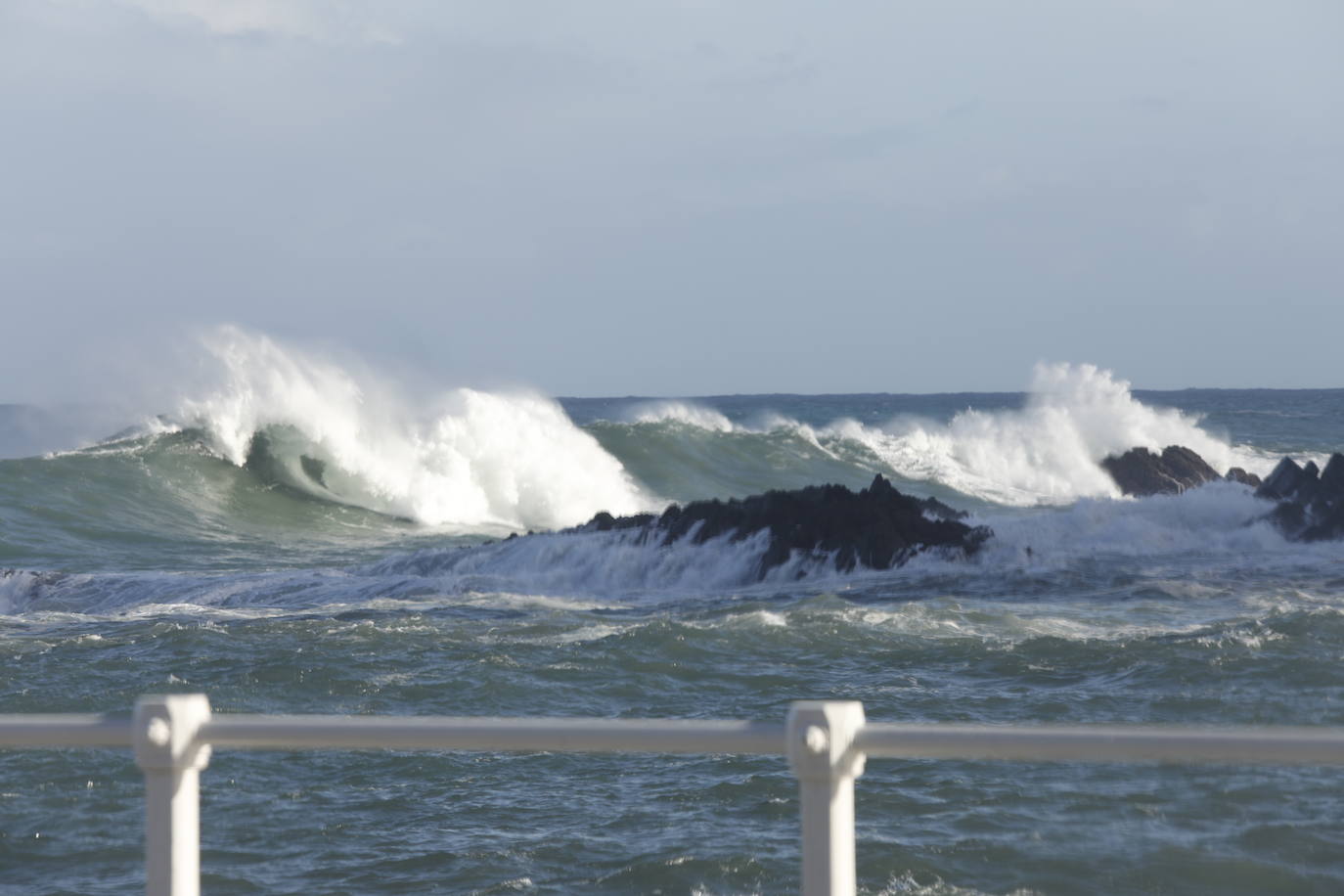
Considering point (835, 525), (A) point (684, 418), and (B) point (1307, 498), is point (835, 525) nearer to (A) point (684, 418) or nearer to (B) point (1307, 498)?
(B) point (1307, 498)

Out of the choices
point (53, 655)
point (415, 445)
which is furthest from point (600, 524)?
point (415, 445)

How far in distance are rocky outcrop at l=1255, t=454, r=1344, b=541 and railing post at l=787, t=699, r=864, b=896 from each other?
46.6 ft

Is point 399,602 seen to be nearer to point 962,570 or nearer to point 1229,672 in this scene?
point 962,570

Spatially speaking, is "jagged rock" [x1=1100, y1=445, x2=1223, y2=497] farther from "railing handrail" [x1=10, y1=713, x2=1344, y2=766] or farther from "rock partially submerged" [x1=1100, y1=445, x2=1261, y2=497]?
"railing handrail" [x1=10, y1=713, x2=1344, y2=766]

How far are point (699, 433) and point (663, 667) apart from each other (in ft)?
97.0

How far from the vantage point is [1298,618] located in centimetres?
987

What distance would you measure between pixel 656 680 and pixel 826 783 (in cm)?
678

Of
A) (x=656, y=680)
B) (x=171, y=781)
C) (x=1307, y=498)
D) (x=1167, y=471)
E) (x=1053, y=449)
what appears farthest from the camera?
(x=1053, y=449)

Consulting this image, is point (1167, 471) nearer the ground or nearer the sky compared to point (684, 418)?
nearer the ground

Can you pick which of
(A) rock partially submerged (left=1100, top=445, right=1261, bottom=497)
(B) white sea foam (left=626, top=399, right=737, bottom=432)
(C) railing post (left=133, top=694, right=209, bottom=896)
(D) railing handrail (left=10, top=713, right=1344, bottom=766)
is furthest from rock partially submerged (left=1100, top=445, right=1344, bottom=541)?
(B) white sea foam (left=626, top=399, right=737, bottom=432)

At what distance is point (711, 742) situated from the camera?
2.20m

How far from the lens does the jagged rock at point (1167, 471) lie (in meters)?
26.0

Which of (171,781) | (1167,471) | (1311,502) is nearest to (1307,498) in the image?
(1311,502)

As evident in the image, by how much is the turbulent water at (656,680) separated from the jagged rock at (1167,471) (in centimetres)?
932
